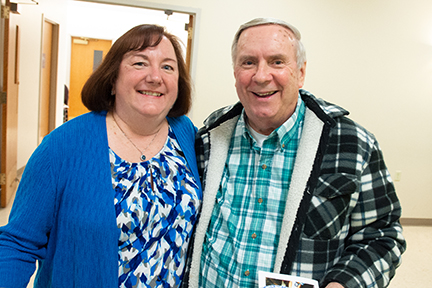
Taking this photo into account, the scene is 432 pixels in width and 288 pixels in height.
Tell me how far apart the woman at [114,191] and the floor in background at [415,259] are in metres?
1.74

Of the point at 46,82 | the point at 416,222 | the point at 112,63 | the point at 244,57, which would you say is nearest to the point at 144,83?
the point at 112,63

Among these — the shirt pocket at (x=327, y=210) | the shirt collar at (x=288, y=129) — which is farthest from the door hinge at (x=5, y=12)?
the shirt pocket at (x=327, y=210)

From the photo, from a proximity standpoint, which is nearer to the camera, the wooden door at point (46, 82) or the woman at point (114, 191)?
the woman at point (114, 191)

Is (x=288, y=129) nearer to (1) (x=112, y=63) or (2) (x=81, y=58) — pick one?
(1) (x=112, y=63)

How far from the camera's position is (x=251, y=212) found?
4.24ft

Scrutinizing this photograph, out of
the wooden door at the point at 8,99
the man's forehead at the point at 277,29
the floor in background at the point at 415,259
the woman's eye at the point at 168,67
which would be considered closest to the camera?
the man's forehead at the point at 277,29

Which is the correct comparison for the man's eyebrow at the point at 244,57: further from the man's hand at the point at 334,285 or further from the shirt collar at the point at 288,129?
the man's hand at the point at 334,285

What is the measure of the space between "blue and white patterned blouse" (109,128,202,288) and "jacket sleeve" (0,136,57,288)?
221 mm

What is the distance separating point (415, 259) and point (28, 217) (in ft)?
11.9

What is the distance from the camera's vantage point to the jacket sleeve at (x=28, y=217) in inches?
44.4

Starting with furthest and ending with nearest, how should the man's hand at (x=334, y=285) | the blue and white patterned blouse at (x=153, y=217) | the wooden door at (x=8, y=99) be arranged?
the wooden door at (x=8, y=99) → the blue and white patterned blouse at (x=153, y=217) → the man's hand at (x=334, y=285)

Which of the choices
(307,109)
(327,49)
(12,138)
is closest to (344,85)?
(327,49)

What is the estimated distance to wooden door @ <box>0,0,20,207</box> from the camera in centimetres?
356

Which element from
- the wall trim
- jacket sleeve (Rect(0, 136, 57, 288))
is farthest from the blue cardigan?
the wall trim
